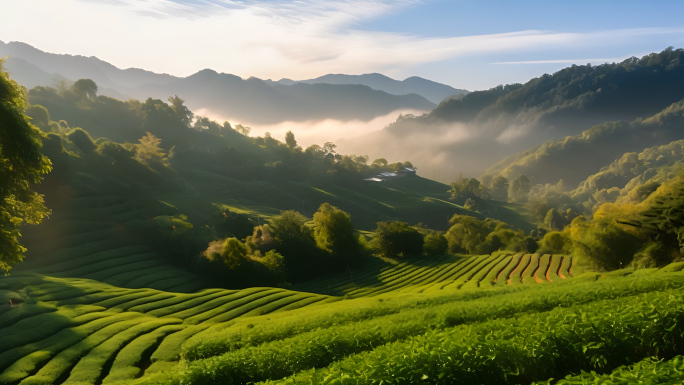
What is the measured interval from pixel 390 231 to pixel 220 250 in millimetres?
42973

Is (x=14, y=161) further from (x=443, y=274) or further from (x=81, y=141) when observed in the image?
(x=81, y=141)

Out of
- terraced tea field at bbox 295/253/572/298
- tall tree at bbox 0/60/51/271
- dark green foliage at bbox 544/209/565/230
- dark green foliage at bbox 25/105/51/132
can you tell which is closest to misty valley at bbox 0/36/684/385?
tall tree at bbox 0/60/51/271

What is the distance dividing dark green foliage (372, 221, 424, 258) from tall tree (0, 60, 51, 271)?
7606cm

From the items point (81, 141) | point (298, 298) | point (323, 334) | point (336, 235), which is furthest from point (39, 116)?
point (323, 334)

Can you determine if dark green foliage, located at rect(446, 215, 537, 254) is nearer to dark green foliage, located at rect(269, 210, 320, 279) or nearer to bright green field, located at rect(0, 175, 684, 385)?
dark green foliage, located at rect(269, 210, 320, 279)

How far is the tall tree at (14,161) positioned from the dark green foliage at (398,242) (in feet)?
250

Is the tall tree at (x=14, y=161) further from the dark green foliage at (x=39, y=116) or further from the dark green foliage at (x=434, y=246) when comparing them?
the dark green foliage at (x=39, y=116)

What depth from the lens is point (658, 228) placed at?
5119 cm

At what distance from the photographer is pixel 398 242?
93.2m

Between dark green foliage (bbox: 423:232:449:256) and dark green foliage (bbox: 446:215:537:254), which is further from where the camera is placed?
dark green foliage (bbox: 446:215:537:254)

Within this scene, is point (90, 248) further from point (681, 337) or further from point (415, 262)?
point (681, 337)

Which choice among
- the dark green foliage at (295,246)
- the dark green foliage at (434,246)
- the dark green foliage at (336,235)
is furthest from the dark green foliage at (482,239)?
the dark green foliage at (295,246)

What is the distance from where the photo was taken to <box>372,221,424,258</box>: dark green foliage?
306 feet

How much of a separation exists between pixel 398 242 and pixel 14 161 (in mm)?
78960
